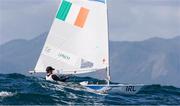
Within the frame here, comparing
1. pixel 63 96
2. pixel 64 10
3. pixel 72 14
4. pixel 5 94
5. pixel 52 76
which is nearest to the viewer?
pixel 5 94

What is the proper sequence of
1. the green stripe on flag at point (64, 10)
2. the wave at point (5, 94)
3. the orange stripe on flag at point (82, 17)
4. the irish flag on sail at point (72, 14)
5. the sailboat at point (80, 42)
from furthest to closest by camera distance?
the green stripe on flag at point (64, 10) → the irish flag on sail at point (72, 14) → the orange stripe on flag at point (82, 17) → the sailboat at point (80, 42) → the wave at point (5, 94)

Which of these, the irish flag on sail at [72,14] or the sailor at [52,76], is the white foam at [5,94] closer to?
the sailor at [52,76]

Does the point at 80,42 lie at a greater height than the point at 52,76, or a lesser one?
greater

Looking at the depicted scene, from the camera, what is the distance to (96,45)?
174 feet

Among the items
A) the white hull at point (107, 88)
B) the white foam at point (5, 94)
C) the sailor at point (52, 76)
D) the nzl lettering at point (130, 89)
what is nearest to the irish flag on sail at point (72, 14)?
the sailor at point (52, 76)

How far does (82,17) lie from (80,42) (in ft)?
6.98

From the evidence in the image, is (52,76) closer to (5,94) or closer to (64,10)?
(64,10)

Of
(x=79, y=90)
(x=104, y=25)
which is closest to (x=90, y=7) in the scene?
(x=104, y=25)

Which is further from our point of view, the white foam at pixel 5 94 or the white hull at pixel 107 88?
the white hull at pixel 107 88

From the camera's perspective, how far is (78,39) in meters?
54.6

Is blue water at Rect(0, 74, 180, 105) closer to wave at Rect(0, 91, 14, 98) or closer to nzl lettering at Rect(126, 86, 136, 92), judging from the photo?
wave at Rect(0, 91, 14, 98)

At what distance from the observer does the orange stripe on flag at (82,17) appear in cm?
5384

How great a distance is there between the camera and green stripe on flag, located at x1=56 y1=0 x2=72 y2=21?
5556 cm

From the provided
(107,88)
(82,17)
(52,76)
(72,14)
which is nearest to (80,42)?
(82,17)
